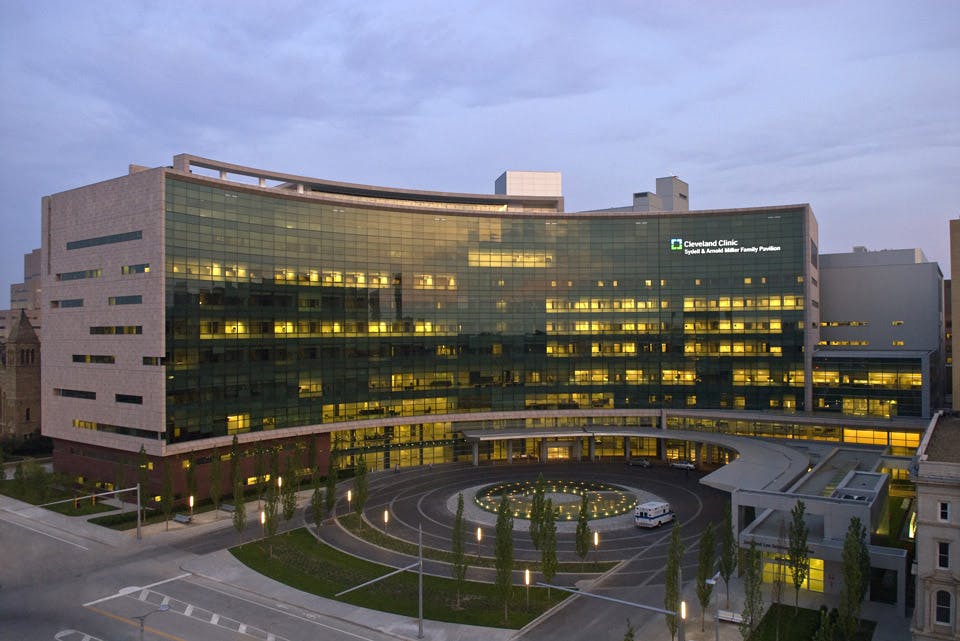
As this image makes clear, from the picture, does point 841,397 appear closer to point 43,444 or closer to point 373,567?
point 373,567

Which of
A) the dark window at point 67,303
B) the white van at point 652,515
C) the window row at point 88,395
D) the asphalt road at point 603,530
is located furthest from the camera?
the dark window at point 67,303

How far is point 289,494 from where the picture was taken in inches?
2721

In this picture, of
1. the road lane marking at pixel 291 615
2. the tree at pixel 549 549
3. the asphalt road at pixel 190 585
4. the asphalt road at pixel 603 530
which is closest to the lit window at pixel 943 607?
the asphalt road at pixel 603 530

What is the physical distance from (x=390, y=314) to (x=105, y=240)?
41.0 m

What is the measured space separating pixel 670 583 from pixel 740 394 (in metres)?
75.5

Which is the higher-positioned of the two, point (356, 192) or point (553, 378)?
point (356, 192)

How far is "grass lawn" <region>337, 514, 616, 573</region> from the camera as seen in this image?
60.5 meters

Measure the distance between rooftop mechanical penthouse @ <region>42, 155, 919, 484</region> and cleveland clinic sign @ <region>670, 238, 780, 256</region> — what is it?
14.2 inches

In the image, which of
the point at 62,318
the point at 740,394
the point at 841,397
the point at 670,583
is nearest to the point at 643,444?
the point at 740,394

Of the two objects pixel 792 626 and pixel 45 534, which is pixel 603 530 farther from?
pixel 45 534

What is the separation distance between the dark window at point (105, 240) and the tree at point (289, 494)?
3600 cm

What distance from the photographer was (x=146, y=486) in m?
80.7

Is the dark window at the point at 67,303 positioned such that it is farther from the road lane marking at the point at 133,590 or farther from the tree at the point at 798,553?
the tree at the point at 798,553

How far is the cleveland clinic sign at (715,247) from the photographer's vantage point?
373 ft
